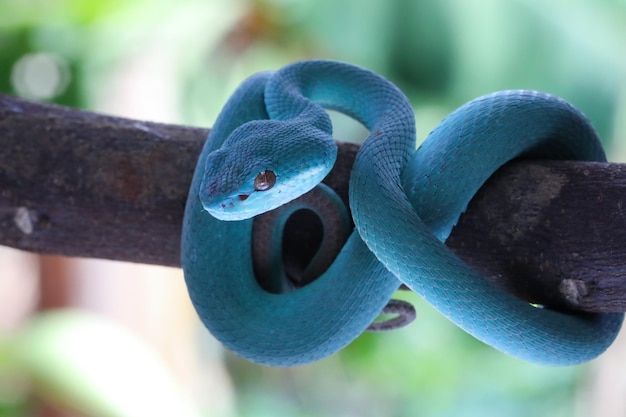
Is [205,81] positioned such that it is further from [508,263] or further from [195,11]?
[508,263]

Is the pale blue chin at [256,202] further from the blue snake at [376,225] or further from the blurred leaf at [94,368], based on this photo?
the blurred leaf at [94,368]

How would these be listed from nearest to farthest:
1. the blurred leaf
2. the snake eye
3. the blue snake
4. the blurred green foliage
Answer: the blue snake, the snake eye, the blurred leaf, the blurred green foliage

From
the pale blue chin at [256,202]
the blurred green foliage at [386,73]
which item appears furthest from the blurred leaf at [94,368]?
the pale blue chin at [256,202]

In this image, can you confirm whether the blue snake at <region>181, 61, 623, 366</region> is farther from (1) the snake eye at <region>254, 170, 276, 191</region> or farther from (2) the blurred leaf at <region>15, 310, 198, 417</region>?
(2) the blurred leaf at <region>15, 310, 198, 417</region>

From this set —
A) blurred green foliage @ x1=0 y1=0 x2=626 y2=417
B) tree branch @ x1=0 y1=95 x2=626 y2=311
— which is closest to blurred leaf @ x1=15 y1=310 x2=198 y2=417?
blurred green foliage @ x1=0 y1=0 x2=626 y2=417

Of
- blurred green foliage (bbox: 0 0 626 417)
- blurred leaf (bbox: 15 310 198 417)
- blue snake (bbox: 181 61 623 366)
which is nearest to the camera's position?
blue snake (bbox: 181 61 623 366)

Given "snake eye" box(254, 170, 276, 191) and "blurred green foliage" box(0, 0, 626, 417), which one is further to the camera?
"blurred green foliage" box(0, 0, 626, 417)
